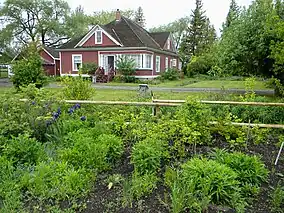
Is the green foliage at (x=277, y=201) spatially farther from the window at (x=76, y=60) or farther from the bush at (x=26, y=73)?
the window at (x=76, y=60)

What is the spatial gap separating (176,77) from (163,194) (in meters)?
22.3

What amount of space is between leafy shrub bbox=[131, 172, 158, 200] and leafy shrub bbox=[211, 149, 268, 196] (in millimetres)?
888

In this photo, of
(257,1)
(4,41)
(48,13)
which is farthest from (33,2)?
(257,1)

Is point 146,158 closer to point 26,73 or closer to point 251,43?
point 251,43

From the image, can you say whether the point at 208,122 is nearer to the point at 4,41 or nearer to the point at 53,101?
the point at 53,101

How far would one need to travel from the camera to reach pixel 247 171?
3260 millimetres

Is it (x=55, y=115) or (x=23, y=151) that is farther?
(x=55, y=115)

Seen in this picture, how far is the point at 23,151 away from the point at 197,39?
113ft

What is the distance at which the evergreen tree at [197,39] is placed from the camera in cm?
3566

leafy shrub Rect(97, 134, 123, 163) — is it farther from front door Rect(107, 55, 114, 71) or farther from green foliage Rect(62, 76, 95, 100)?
front door Rect(107, 55, 114, 71)

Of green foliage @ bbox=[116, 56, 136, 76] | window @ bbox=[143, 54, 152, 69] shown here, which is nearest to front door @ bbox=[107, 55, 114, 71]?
green foliage @ bbox=[116, 56, 136, 76]

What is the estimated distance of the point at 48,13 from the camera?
3325 cm

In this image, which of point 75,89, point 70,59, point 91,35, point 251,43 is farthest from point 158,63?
point 75,89

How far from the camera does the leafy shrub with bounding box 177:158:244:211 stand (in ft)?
9.32
